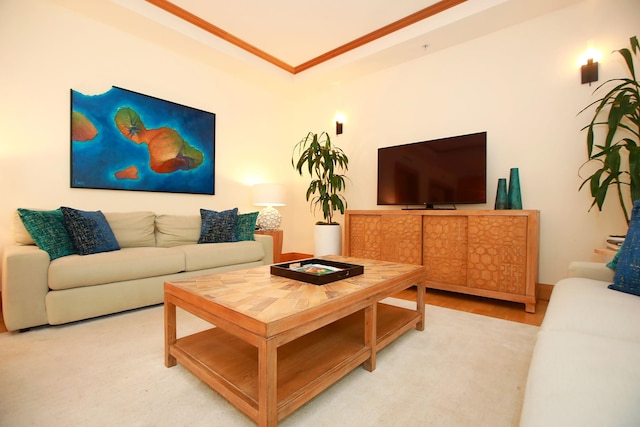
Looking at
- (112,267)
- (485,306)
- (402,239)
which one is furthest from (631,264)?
(112,267)

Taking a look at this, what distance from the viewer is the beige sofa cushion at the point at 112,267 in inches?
76.0

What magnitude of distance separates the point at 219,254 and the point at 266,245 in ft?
2.02

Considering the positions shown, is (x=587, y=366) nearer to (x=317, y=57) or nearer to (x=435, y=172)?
(x=435, y=172)

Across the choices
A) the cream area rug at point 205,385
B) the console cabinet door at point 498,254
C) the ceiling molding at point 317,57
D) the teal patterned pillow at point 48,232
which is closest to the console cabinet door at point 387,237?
the console cabinet door at point 498,254

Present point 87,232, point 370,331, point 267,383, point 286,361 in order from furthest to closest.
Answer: point 87,232 → point 370,331 → point 286,361 → point 267,383

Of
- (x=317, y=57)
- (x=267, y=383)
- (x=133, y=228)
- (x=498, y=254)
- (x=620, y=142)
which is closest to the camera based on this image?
(x=267, y=383)

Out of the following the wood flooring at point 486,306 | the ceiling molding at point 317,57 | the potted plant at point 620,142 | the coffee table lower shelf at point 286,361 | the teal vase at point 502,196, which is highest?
the ceiling molding at point 317,57

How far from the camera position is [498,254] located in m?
2.51

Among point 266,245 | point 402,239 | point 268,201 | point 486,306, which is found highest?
point 268,201

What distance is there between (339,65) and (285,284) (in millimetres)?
3128

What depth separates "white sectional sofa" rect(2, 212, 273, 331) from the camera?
72.4 inches

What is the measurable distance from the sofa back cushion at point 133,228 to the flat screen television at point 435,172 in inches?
97.9

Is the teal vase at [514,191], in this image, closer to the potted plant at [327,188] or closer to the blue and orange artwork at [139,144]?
the potted plant at [327,188]

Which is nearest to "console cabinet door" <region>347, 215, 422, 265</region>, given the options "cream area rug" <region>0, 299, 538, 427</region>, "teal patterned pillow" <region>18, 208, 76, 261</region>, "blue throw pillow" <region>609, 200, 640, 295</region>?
"cream area rug" <region>0, 299, 538, 427</region>
